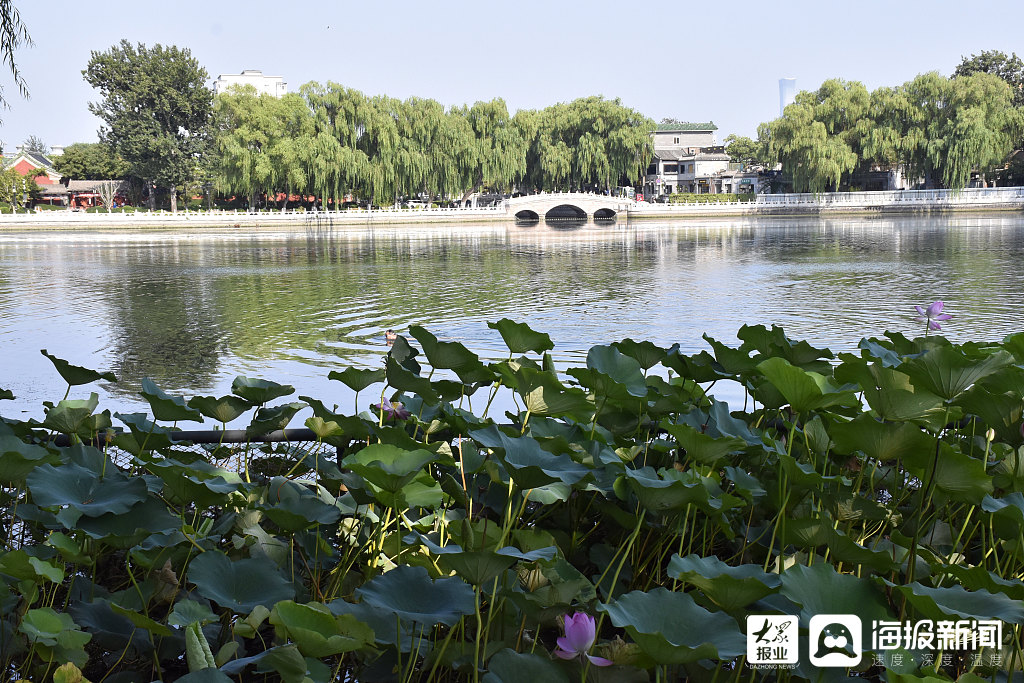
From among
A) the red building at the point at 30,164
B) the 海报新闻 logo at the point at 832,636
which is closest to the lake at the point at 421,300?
the 海报新闻 logo at the point at 832,636

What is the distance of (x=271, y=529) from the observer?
1673mm

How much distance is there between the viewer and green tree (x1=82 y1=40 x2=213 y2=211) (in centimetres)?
4128

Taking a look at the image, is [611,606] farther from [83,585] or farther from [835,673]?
[83,585]

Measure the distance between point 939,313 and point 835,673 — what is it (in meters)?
1.72

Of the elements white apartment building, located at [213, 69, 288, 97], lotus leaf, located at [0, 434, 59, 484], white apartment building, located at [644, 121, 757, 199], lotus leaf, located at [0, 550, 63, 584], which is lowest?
lotus leaf, located at [0, 550, 63, 584]

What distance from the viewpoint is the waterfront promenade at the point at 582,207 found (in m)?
37.4

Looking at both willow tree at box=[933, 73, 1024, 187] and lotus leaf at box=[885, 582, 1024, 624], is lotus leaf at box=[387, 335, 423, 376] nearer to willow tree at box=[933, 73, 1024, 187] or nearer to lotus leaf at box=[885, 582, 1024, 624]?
lotus leaf at box=[885, 582, 1024, 624]

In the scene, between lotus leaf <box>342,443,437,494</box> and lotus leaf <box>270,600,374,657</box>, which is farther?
lotus leaf <box>342,443,437,494</box>

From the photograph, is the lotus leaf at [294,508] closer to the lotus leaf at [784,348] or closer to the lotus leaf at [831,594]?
the lotus leaf at [831,594]

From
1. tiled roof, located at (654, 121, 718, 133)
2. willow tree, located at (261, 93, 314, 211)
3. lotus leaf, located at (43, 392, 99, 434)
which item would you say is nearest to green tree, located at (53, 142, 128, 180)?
willow tree, located at (261, 93, 314, 211)

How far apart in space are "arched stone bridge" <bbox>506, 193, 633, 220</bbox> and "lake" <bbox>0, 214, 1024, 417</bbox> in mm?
20460

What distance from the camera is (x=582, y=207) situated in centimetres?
4447

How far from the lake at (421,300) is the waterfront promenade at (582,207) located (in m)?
15.7

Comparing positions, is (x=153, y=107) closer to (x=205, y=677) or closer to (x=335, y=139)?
(x=335, y=139)
